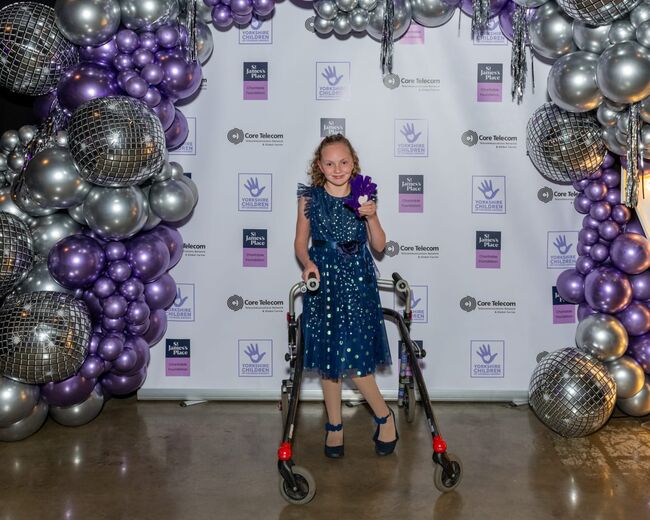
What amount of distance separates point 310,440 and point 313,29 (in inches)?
88.2

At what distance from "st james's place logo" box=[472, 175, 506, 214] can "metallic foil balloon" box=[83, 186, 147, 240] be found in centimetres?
188

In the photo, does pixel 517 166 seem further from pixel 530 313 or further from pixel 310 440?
pixel 310 440

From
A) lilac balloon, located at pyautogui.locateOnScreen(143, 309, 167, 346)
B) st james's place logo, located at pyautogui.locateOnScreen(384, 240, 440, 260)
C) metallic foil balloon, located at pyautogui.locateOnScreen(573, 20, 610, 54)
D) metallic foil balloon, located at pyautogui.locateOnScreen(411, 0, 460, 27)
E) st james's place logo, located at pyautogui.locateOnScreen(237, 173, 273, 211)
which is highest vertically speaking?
metallic foil balloon, located at pyautogui.locateOnScreen(411, 0, 460, 27)

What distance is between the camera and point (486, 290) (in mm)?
4664

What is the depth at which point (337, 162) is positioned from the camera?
3752 mm

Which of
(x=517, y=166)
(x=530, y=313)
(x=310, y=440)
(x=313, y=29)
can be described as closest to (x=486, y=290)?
(x=530, y=313)

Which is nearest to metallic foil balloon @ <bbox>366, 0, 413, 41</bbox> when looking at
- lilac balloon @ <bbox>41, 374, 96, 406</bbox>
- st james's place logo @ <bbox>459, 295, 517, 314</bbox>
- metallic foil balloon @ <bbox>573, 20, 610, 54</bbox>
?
metallic foil balloon @ <bbox>573, 20, 610, 54</bbox>

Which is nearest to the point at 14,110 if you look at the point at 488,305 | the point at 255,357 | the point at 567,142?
the point at 255,357

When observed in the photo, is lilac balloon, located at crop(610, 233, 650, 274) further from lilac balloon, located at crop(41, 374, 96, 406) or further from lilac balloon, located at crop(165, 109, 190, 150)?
lilac balloon, located at crop(41, 374, 96, 406)

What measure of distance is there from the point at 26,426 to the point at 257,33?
2.42 m

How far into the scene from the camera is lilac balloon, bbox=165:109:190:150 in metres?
4.38

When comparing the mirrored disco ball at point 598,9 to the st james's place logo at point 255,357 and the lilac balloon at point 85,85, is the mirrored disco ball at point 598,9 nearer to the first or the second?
the lilac balloon at point 85,85

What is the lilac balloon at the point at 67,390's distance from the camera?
158 inches

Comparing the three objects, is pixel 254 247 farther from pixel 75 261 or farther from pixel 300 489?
pixel 300 489
